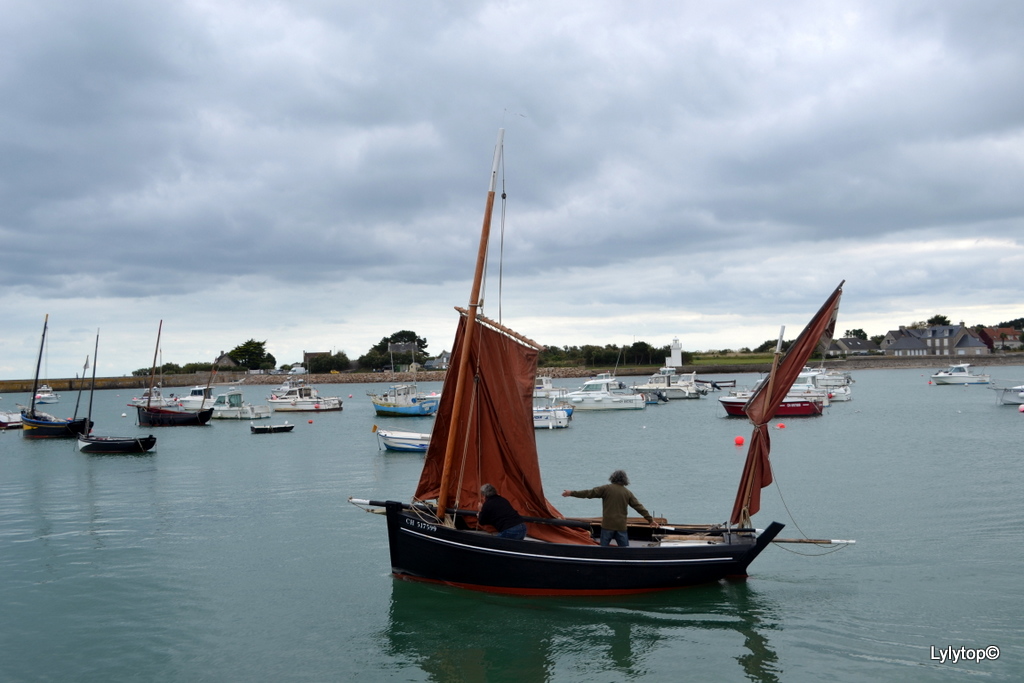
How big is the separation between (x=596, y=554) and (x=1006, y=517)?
15.4m

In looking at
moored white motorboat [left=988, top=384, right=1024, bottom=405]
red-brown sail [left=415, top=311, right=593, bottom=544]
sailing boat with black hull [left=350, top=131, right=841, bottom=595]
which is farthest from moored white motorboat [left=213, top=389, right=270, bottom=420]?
moored white motorboat [left=988, top=384, right=1024, bottom=405]

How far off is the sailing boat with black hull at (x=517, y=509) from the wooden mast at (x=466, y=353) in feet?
0.09

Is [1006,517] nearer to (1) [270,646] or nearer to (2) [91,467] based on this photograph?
(1) [270,646]

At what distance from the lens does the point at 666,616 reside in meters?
16.2

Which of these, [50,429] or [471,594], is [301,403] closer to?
[50,429]

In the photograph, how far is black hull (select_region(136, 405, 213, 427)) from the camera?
72113 mm

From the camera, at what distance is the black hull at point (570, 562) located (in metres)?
16.5

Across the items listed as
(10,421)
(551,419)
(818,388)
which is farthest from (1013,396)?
(10,421)

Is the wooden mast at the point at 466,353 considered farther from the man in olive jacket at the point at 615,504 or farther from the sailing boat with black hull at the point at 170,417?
the sailing boat with black hull at the point at 170,417

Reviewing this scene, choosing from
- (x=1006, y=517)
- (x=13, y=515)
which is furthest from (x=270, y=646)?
(x=1006, y=517)

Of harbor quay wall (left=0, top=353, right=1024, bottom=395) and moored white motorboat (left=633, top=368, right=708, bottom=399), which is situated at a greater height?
harbor quay wall (left=0, top=353, right=1024, bottom=395)

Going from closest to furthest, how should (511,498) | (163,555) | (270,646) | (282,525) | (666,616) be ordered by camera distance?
1. (270,646)
2. (666,616)
3. (511,498)
4. (163,555)
5. (282,525)

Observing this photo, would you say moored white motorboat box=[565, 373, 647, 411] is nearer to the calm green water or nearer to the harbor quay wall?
the calm green water

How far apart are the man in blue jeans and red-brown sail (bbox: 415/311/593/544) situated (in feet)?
4.00
